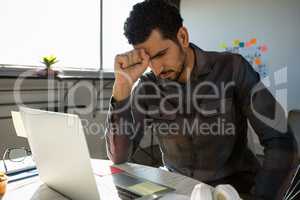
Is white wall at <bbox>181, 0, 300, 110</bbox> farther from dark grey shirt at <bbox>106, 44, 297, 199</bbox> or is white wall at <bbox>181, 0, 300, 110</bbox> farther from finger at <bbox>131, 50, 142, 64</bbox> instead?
finger at <bbox>131, 50, 142, 64</bbox>

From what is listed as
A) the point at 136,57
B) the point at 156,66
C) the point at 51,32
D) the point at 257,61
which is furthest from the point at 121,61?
the point at 257,61

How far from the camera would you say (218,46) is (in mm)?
3846

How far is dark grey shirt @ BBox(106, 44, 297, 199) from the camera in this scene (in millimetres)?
1291

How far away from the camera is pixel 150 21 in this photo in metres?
1.31

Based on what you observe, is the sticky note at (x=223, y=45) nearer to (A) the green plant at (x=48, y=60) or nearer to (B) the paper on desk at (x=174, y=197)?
→ (A) the green plant at (x=48, y=60)

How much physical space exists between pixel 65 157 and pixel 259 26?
324 cm

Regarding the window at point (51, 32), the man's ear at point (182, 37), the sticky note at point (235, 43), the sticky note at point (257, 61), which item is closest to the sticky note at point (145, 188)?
the man's ear at point (182, 37)

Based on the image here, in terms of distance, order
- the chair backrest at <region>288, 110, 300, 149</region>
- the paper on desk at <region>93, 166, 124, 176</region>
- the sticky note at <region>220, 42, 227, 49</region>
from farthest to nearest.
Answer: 1. the sticky note at <region>220, 42, 227, 49</region>
2. the chair backrest at <region>288, 110, 300, 149</region>
3. the paper on desk at <region>93, 166, 124, 176</region>

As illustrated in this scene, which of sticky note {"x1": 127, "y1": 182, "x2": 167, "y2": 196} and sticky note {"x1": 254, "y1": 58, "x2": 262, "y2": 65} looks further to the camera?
sticky note {"x1": 254, "y1": 58, "x2": 262, "y2": 65}

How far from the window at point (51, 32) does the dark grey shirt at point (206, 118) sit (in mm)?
1755

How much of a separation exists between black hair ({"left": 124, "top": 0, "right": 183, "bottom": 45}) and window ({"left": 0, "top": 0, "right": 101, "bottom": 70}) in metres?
1.78

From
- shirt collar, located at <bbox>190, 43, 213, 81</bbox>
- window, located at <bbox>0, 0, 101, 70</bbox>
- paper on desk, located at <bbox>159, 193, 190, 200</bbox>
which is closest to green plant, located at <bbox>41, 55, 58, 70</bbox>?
window, located at <bbox>0, 0, 101, 70</bbox>

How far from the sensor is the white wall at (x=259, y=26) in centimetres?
315

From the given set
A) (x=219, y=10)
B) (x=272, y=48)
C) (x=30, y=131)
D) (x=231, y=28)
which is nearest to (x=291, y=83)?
(x=272, y=48)
